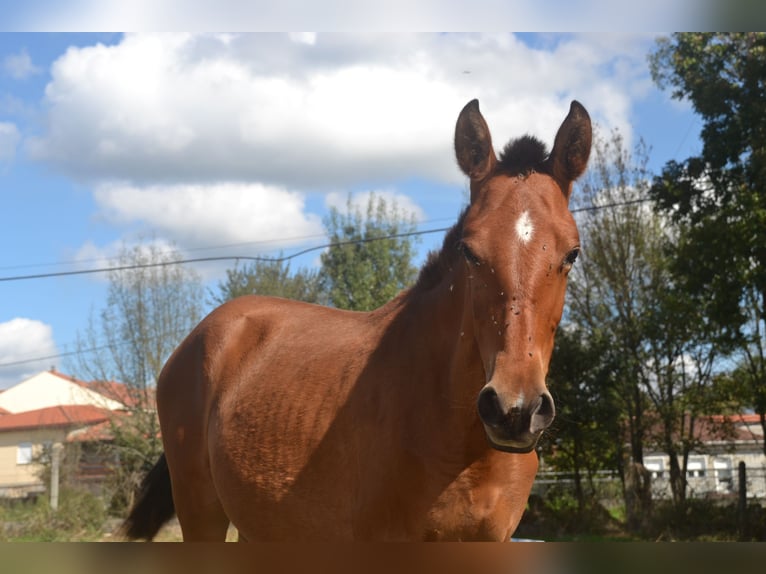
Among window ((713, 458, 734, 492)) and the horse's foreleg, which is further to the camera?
window ((713, 458, 734, 492))

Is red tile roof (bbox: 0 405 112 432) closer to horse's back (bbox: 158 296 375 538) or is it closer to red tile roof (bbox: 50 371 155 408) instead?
red tile roof (bbox: 50 371 155 408)

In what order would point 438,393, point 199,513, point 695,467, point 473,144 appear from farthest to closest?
1. point 695,467
2. point 199,513
3. point 473,144
4. point 438,393

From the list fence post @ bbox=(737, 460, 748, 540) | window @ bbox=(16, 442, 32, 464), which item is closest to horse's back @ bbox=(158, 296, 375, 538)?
fence post @ bbox=(737, 460, 748, 540)

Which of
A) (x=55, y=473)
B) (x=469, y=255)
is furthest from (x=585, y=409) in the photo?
(x=469, y=255)

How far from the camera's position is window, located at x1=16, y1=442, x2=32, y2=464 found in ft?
59.3

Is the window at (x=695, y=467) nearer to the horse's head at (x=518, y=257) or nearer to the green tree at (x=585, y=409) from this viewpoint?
the green tree at (x=585, y=409)

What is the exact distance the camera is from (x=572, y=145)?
235cm

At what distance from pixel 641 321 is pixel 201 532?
39.1 ft

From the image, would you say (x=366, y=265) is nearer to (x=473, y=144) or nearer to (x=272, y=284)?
(x=272, y=284)

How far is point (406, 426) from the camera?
7.45 feet

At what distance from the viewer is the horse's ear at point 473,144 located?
92.6 inches

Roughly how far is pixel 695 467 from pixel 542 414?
1328 cm

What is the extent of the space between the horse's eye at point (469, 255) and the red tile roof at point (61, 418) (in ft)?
53.2

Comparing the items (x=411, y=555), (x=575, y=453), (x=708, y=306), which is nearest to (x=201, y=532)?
(x=411, y=555)
